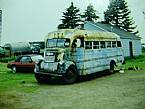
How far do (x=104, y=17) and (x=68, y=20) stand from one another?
8.83 metres

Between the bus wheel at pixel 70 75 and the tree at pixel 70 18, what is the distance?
42.0 m

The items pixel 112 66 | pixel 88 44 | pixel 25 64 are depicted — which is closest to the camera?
Result: pixel 88 44

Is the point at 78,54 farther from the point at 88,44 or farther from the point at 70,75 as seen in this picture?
the point at 70,75

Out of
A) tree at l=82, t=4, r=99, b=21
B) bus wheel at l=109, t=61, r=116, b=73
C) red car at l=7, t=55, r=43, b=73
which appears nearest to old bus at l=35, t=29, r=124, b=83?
bus wheel at l=109, t=61, r=116, b=73

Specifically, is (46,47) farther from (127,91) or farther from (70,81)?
(127,91)

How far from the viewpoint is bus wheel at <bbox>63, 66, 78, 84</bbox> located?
18.9 meters

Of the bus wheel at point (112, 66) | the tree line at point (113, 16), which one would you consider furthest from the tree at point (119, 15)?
the bus wheel at point (112, 66)

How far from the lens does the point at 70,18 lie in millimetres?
62375

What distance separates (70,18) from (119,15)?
947cm

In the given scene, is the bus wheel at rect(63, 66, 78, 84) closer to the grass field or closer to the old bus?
the old bus

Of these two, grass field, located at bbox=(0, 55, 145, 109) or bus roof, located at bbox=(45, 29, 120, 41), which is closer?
grass field, located at bbox=(0, 55, 145, 109)

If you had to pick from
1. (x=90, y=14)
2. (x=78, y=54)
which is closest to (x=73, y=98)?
(x=78, y=54)

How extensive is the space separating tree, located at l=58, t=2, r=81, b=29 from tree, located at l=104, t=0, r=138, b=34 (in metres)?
5.99

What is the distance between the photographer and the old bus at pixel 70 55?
1898cm
